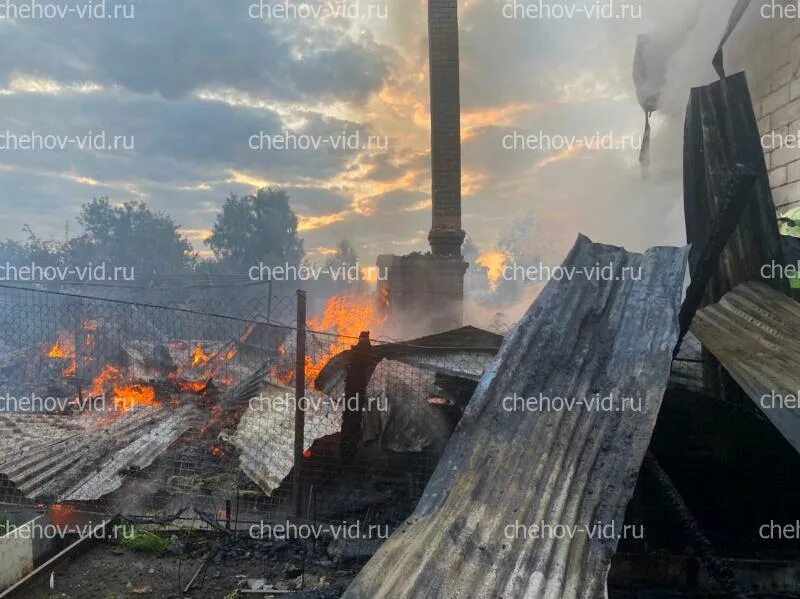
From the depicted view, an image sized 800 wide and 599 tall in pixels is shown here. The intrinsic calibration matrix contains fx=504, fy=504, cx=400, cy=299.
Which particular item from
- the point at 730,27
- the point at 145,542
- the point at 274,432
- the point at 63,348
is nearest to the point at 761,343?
the point at 730,27

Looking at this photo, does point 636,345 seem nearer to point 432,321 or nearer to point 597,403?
point 597,403

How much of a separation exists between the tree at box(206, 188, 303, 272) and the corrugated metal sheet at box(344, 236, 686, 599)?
1435 inches

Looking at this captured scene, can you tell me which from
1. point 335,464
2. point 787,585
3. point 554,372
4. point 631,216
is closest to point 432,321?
point 335,464

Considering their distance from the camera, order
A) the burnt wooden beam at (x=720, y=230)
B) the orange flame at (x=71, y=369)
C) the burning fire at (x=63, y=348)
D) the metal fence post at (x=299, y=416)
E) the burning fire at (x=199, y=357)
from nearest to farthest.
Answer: the burnt wooden beam at (x=720, y=230) → the metal fence post at (x=299, y=416) → the burning fire at (x=199, y=357) → the orange flame at (x=71, y=369) → the burning fire at (x=63, y=348)

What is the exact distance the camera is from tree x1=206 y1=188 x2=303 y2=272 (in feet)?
129

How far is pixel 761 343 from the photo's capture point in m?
3.84

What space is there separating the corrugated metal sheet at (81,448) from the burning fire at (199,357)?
293cm

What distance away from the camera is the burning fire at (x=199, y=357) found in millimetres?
11722

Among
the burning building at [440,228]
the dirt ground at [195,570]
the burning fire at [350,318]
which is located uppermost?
the burning building at [440,228]

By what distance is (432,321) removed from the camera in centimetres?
1206

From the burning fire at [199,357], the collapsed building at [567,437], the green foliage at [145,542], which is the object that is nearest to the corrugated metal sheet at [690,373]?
the collapsed building at [567,437]

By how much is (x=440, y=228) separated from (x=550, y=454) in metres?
9.24

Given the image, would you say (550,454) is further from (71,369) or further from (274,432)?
(71,369)

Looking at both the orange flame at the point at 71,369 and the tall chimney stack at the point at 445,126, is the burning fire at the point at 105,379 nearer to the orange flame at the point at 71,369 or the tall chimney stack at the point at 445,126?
the orange flame at the point at 71,369
